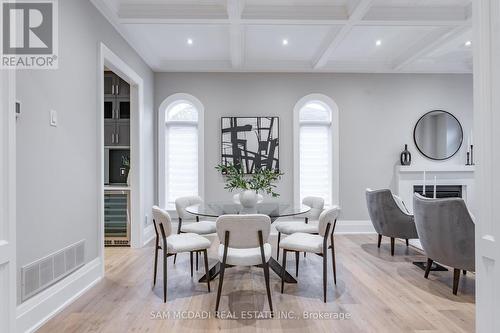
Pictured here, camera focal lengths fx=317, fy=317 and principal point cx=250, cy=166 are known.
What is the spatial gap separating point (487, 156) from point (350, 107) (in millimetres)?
4537

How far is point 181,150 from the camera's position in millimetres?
5586

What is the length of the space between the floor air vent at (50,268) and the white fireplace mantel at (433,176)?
4.95 metres

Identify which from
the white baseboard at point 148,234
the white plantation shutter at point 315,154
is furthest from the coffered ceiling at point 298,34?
the white baseboard at point 148,234

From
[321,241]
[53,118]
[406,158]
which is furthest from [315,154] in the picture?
[53,118]

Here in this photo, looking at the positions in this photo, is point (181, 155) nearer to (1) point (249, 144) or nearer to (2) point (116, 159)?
(2) point (116, 159)

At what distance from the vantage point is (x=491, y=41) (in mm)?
1219

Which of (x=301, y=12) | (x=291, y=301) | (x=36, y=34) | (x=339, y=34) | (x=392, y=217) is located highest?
(x=301, y=12)

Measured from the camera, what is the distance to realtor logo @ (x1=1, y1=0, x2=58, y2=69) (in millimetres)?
2286

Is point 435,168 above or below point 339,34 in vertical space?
below

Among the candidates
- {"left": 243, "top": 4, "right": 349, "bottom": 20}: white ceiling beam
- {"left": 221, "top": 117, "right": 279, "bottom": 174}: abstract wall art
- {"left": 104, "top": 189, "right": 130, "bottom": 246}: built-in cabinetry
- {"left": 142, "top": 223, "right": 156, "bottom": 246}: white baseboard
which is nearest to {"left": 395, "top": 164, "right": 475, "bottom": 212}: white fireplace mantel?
{"left": 221, "top": 117, "right": 279, "bottom": 174}: abstract wall art

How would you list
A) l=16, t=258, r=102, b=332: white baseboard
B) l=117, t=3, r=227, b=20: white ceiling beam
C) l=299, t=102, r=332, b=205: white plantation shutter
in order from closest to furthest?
l=16, t=258, r=102, b=332: white baseboard → l=117, t=3, r=227, b=20: white ceiling beam → l=299, t=102, r=332, b=205: white plantation shutter

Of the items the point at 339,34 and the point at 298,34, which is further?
the point at 298,34

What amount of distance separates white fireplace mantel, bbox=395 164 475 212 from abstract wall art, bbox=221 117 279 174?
2222 millimetres

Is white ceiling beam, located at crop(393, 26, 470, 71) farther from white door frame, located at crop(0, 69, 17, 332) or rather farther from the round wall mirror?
white door frame, located at crop(0, 69, 17, 332)
